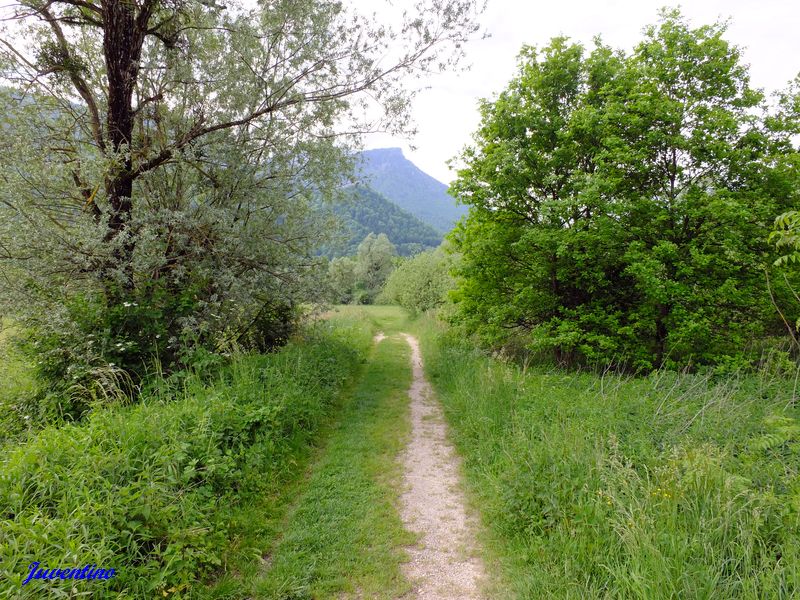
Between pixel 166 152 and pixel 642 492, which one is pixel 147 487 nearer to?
pixel 642 492

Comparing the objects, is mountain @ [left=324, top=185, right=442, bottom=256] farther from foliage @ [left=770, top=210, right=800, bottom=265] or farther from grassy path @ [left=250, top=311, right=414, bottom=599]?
foliage @ [left=770, top=210, right=800, bottom=265]

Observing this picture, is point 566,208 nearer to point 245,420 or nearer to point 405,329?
point 245,420

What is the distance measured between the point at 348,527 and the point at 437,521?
1.12 m

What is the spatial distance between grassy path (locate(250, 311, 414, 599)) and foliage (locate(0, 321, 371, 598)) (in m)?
0.48

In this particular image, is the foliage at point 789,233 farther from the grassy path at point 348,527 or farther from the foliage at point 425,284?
the foliage at point 425,284

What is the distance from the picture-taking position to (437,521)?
481cm

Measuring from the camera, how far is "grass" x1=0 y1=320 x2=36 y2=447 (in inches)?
239

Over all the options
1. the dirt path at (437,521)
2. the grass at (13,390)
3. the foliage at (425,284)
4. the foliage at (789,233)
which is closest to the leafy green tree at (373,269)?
the foliage at (425,284)

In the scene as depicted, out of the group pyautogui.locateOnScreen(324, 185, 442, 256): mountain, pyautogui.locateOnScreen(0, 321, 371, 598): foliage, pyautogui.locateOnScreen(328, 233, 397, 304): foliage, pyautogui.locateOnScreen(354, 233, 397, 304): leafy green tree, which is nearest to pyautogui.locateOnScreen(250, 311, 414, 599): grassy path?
pyautogui.locateOnScreen(0, 321, 371, 598): foliage

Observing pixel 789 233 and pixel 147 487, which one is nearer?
pixel 147 487

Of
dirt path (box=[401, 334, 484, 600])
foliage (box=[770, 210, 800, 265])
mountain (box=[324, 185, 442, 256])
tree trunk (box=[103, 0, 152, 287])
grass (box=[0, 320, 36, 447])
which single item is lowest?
dirt path (box=[401, 334, 484, 600])
